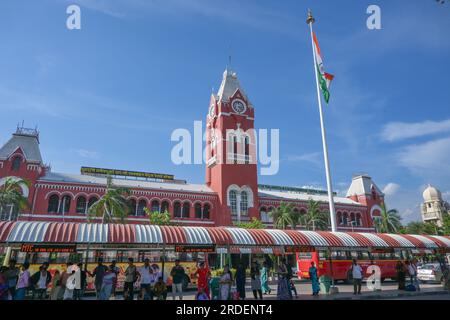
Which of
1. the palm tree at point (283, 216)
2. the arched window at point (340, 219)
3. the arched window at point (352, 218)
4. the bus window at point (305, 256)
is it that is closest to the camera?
the bus window at point (305, 256)

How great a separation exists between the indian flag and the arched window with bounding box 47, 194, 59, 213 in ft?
108

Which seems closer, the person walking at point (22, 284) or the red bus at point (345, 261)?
the person walking at point (22, 284)

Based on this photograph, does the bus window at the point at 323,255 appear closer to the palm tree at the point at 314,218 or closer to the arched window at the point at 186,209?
the arched window at the point at 186,209

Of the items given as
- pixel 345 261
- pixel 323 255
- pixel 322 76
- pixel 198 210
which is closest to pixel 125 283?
pixel 323 255

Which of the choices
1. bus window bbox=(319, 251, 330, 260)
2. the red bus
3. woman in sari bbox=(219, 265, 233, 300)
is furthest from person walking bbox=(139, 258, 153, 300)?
bus window bbox=(319, 251, 330, 260)

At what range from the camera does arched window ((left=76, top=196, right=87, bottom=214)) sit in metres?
40.1

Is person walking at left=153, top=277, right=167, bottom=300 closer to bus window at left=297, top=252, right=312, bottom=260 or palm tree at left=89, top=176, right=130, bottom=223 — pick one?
bus window at left=297, top=252, right=312, bottom=260

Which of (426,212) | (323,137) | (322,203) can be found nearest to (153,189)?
(323,137)

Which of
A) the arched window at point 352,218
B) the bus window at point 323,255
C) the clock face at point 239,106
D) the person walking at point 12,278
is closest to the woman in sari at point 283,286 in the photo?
the person walking at point 12,278

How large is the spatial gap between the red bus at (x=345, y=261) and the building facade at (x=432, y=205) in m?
81.3

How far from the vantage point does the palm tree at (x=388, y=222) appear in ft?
193

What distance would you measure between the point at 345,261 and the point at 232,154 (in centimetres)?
2627

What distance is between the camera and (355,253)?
26.5 metres

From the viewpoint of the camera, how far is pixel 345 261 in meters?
25.6
